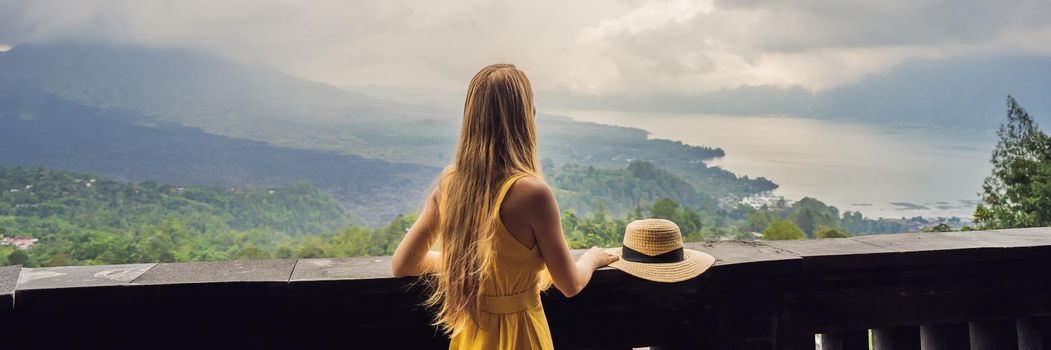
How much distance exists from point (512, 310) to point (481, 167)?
1.14 ft

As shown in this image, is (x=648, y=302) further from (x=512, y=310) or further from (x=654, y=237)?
(x=512, y=310)

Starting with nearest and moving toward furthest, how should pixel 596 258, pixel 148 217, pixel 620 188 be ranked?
pixel 596 258
pixel 620 188
pixel 148 217

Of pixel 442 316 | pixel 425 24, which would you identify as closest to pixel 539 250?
pixel 442 316

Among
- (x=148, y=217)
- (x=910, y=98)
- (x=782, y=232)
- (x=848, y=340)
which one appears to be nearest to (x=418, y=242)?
(x=848, y=340)

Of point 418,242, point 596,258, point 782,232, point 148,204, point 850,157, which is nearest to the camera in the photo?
point 418,242

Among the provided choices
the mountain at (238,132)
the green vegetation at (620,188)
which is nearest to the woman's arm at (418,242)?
the green vegetation at (620,188)

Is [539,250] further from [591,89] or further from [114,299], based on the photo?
[591,89]

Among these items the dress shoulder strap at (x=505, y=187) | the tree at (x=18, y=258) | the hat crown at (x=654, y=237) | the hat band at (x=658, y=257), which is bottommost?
the tree at (x=18, y=258)

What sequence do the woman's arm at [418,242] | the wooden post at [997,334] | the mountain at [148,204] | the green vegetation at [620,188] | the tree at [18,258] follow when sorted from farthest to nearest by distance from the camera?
the mountain at [148,204]
the green vegetation at [620,188]
the tree at [18,258]
the wooden post at [997,334]
the woman's arm at [418,242]

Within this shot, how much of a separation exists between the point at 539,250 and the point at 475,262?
14cm

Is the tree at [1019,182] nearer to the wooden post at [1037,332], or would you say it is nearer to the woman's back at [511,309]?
the wooden post at [1037,332]

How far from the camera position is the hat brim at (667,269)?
1845 mm

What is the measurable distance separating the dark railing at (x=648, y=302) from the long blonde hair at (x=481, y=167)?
23cm

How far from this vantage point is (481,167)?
1.57m
